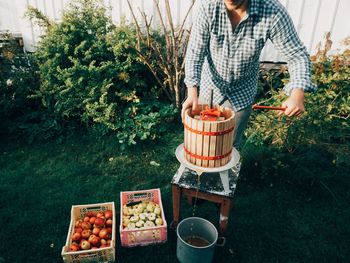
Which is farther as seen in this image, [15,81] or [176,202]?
[15,81]

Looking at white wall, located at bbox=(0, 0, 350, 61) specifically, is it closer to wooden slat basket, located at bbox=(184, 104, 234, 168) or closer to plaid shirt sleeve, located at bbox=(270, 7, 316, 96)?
plaid shirt sleeve, located at bbox=(270, 7, 316, 96)

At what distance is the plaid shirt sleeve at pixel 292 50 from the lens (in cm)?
269

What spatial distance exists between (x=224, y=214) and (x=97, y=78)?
3148 millimetres

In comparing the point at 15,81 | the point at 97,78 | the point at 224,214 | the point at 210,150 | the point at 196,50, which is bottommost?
the point at 224,214

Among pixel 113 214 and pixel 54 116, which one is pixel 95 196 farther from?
pixel 54 116

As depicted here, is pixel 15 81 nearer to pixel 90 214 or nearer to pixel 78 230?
pixel 90 214

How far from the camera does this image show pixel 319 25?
17.3 feet

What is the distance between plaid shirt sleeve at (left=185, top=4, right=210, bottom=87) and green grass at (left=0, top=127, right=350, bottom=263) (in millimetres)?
1792

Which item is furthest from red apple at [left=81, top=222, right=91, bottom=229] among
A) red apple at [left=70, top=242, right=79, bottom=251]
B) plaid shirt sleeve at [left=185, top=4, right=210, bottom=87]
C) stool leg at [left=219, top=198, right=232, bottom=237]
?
plaid shirt sleeve at [left=185, top=4, right=210, bottom=87]

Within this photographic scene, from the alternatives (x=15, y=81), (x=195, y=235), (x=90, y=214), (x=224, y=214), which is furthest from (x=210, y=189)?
(x=15, y=81)

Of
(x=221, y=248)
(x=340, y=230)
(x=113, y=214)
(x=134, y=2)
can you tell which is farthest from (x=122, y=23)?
(x=340, y=230)

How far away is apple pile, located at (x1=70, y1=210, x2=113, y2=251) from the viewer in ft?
10.9

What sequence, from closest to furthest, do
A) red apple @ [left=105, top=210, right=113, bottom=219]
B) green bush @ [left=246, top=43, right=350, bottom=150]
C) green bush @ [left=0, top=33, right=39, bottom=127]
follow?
red apple @ [left=105, top=210, right=113, bottom=219]
green bush @ [left=246, top=43, right=350, bottom=150]
green bush @ [left=0, top=33, right=39, bottom=127]

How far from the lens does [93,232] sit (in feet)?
11.3
